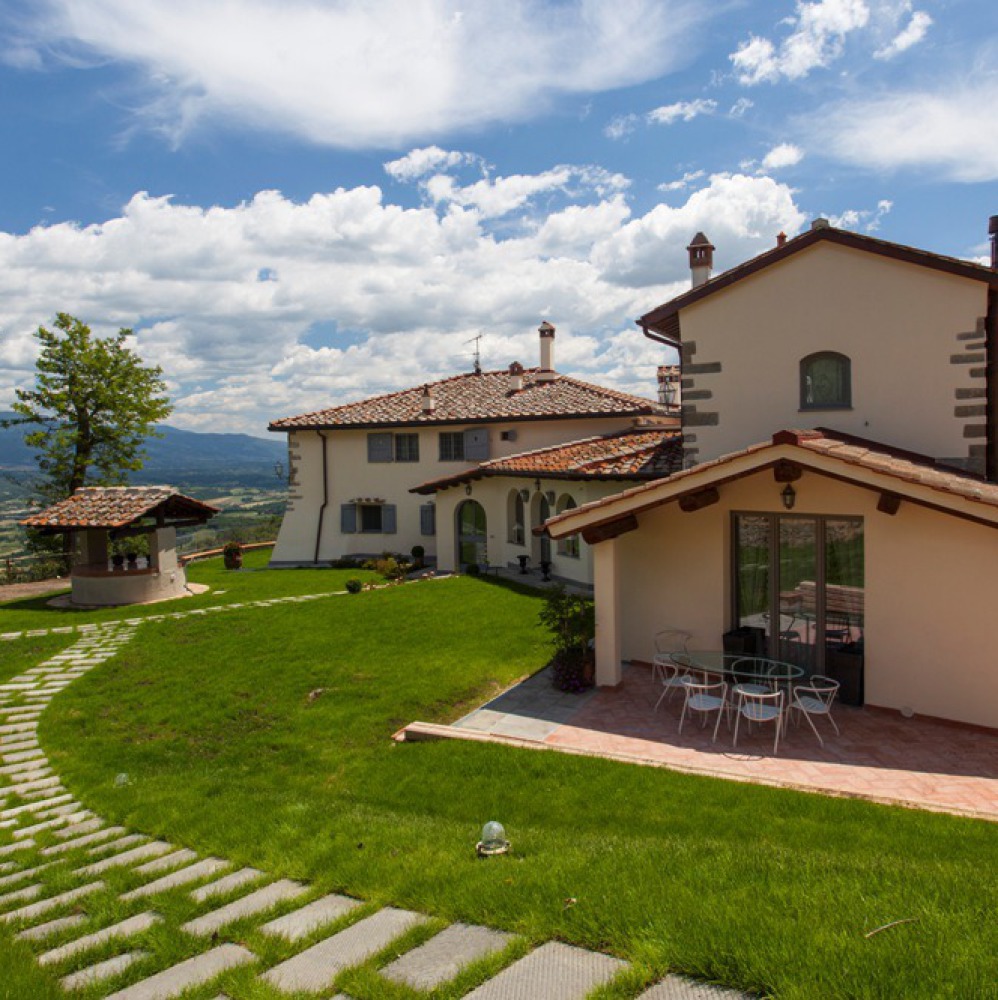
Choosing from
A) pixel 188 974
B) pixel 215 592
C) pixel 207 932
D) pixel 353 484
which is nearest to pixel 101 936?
pixel 207 932

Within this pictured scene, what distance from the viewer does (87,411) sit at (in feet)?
97.6

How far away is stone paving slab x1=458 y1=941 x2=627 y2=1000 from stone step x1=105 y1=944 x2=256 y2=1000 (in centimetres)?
144

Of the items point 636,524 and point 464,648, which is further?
point 464,648

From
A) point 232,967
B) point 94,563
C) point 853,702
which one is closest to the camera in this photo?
point 232,967

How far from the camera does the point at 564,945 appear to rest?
155 inches

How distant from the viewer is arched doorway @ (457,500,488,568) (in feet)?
78.9

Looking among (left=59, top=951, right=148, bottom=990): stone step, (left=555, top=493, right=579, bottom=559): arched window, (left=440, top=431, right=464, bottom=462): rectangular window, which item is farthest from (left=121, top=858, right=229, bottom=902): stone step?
(left=440, top=431, right=464, bottom=462): rectangular window

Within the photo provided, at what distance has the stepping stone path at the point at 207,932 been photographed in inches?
144

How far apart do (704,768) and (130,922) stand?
563 cm

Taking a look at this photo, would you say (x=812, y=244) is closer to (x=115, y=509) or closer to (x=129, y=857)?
(x=129, y=857)

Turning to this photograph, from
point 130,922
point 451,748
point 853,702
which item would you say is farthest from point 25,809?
point 853,702

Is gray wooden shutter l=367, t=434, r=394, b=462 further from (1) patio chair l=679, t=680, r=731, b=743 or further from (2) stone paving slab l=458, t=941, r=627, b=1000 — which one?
(2) stone paving slab l=458, t=941, r=627, b=1000

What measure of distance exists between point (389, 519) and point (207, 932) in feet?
77.6

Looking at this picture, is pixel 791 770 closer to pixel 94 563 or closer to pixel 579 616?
pixel 579 616
